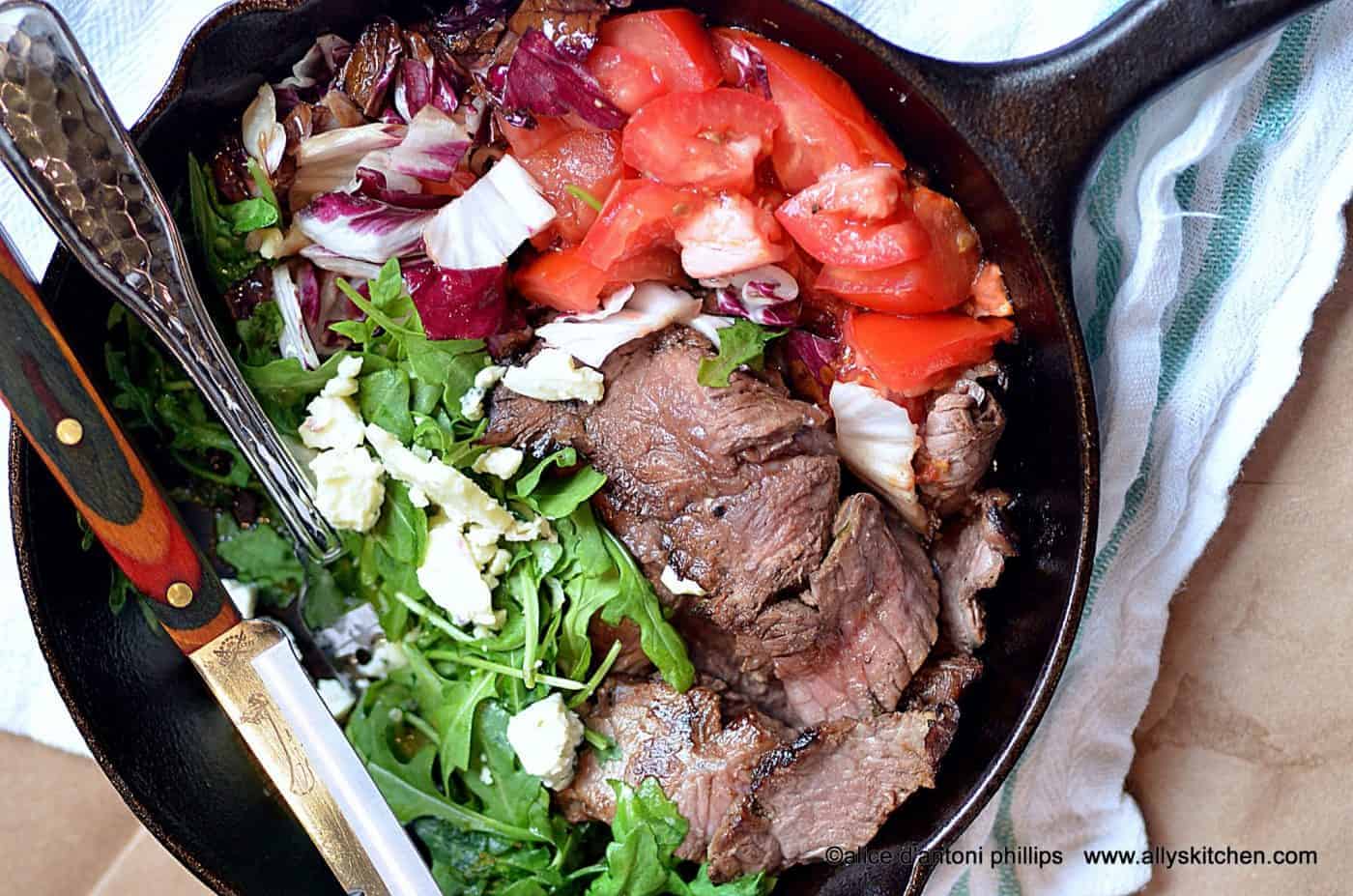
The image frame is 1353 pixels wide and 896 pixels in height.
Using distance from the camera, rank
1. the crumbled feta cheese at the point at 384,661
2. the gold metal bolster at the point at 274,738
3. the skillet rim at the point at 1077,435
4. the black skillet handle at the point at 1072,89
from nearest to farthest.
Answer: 1. the black skillet handle at the point at 1072,89
2. the skillet rim at the point at 1077,435
3. the gold metal bolster at the point at 274,738
4. the crumbled feta cheese at the point at 384,661

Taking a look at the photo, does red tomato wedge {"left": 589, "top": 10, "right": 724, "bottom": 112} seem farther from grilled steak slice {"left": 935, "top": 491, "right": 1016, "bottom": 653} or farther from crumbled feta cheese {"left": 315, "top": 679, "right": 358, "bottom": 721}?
crumbled feta cheese {"left": 315, "top": 679, "right": 358, "bottom": 721}

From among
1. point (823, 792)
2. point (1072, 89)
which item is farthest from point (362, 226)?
point (823, 792)

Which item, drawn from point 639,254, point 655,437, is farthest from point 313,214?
point 655,437

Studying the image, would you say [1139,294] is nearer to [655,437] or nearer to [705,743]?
[655,437]

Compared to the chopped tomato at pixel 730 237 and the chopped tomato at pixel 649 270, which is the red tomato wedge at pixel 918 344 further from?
the chopped tomato at pixel 649 270

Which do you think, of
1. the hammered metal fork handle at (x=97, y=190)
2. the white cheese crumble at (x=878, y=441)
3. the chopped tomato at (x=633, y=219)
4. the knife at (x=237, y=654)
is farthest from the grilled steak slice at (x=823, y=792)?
the hammered metal fork handle at (x=97, y=190)

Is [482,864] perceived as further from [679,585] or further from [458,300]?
[458,300]
